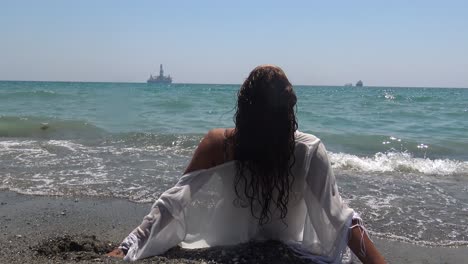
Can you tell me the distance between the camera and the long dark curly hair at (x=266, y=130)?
3.01 metres

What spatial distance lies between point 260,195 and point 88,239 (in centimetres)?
148

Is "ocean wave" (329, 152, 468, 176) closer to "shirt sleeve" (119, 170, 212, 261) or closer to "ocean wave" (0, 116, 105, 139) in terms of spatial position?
"shirt sleeve" (119, 170, 212, 261)

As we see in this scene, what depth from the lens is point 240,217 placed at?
11.3 ft

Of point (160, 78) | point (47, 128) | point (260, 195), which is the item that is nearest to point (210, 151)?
point (260, 195)

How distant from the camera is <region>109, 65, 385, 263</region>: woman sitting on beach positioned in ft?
9.91

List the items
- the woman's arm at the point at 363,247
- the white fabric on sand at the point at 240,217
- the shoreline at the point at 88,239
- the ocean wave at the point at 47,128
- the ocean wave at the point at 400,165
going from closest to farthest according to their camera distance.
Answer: the woman's arm at the point at 363,247, the white fabric on sand at the point at 240,217, the shoreline at the point at 88,239, the ocean wave at the point at 400,165, the ocean wave at the point at 47,128

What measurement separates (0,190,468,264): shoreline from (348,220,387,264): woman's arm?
17.9 inches

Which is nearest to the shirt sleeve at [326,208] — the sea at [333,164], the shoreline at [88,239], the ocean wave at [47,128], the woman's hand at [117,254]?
the shoreline at [88,239]

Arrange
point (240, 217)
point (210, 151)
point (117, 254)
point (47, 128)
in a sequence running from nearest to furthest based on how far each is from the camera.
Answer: point (117, 254), point (210, 151), point (240, 217), point (47, 128)

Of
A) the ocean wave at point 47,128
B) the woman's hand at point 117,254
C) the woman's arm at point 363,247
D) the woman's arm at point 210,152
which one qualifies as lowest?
the ocean wave at point 47,128

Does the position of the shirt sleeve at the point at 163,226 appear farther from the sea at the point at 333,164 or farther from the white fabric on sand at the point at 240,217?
the sea at the point at 333,164

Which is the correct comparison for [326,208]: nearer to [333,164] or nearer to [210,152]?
[210,152]

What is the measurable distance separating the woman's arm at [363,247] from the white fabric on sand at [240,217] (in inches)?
1.9

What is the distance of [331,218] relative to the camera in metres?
3.06
